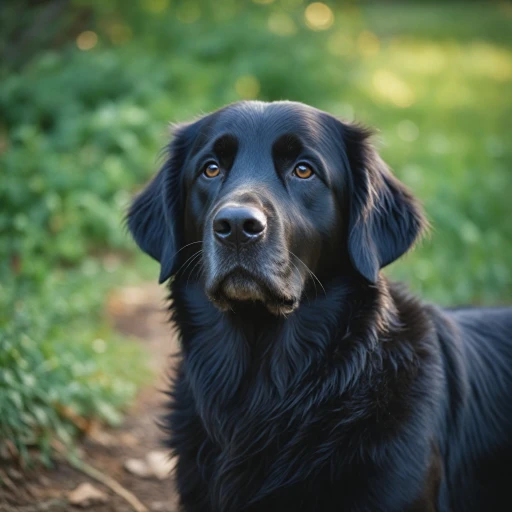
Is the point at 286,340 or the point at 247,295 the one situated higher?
the point at 247,295

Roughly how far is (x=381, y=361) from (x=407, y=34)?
20787 mm

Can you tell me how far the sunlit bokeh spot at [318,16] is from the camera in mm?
10281

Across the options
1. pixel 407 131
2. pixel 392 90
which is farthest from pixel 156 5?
pixel 392 90

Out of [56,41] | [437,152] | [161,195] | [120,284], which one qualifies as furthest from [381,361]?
[56,41]

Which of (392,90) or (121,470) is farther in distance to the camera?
(392,90)

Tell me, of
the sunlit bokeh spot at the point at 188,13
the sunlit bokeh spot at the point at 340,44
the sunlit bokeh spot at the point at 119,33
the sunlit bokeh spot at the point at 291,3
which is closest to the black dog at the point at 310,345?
the sunlit bokeh spot at the point at 119,33

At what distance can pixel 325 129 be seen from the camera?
318cm

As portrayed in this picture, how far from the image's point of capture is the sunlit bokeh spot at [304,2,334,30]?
33.7 ft

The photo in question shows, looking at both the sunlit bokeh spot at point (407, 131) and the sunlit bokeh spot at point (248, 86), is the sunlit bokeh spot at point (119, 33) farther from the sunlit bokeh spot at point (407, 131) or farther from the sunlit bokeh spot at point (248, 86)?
the sunlit bokeh spot at point (407, 131)

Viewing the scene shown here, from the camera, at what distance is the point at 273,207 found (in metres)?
2.72

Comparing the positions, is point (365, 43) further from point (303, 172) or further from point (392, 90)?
point (303, 172)

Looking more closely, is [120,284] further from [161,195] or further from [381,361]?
[381,361]

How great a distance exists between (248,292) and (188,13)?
8425 mm

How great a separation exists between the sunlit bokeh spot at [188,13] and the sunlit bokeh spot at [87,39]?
1.40m
